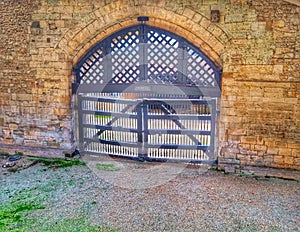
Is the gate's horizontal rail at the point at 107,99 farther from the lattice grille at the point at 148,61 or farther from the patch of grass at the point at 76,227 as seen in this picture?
the patch of grass at the point at 76,227

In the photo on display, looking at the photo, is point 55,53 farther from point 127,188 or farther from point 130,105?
point 127,188

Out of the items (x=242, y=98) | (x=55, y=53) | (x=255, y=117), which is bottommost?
(x=255, y=117)

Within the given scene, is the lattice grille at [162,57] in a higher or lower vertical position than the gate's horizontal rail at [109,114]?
higher

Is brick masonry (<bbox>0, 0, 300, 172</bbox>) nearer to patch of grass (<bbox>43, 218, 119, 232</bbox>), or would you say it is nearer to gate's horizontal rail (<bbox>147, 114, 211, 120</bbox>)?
gate's horizontal rail (<bbox>147, 114, 211, 120</bbox>)

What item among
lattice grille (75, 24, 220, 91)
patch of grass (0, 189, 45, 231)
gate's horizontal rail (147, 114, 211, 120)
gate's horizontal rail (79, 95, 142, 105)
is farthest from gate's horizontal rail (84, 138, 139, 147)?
patch of grass (0, 189, 45, 231)

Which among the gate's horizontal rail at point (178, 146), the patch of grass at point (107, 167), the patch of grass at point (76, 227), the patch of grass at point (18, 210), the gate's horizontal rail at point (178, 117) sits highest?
the gate's horizontal rail at point (178, 117)

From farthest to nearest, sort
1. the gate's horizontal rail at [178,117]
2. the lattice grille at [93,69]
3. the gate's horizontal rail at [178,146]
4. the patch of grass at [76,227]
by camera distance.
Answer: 1. the lattice grille at [93,69]
2. the gate's horizontal rail at [178,146]
3. the gate's horizontal rail at [178,117]
4. the patch of grass at [76,227]

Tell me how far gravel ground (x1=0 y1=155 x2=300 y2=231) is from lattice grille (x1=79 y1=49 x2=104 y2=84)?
5.96 feet

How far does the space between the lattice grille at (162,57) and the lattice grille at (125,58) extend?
0.90ft

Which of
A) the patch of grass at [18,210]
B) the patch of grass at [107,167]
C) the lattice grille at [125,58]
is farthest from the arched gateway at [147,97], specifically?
the patch of grass at [18,210]

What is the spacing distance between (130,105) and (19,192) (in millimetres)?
2625

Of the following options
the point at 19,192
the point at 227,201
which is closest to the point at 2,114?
the point at 19,192

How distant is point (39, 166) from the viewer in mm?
5957

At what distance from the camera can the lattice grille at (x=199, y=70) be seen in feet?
18.2
